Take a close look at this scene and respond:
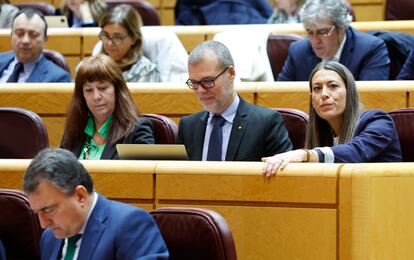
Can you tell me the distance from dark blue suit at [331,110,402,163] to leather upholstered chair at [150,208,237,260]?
1.27ft

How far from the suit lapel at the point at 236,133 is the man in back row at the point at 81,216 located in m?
0.54

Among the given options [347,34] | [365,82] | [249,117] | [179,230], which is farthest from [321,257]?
[347,34]

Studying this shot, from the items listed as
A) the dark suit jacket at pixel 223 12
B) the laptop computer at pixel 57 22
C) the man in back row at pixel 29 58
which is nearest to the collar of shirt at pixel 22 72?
the man in back row at pixel 29 58

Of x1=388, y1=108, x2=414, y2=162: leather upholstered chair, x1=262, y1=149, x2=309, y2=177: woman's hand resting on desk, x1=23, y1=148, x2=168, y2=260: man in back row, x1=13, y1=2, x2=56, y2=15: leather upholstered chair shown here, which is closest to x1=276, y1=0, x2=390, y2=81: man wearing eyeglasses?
x1=388, y1=108, x2=414, y2=162: leather upholstered chair

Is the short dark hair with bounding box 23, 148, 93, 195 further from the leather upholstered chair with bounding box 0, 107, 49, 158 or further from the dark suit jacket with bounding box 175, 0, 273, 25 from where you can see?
the dark suit jacket with bounding box 175, 0, 273, 25

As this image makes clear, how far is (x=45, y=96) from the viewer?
115 inches

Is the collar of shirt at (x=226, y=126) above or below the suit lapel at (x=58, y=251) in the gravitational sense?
above

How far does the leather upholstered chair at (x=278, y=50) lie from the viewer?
3369 millimetres

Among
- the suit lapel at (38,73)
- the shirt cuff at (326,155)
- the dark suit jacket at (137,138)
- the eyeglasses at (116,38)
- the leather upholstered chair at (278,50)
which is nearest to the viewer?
the shirt cuff at (326,155)

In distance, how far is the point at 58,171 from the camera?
5.67 ft

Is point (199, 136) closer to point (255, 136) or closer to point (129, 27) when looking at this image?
point (255, 136)

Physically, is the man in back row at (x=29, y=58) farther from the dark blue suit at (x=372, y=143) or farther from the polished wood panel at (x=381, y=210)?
the polished wood panel at (x=381, y=210)

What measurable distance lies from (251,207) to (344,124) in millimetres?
360

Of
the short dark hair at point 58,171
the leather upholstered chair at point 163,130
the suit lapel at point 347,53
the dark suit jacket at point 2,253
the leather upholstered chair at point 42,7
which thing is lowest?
the leather upholstered chair at point 42,7
